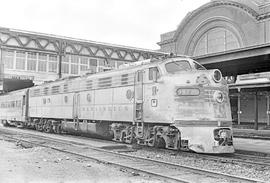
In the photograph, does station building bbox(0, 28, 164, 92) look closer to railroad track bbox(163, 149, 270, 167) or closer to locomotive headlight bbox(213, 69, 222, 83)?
locomotive headlight bbox(213, 69, 222, 83)

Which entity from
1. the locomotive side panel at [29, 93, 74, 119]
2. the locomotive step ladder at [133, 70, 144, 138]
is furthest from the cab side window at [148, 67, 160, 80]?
the locomotive side panel at [29, 93, 74, 119]

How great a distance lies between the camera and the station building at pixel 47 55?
114 ft

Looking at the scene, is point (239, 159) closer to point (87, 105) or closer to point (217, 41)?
point (87, 105)

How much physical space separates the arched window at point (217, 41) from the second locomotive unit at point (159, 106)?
36.2 meters

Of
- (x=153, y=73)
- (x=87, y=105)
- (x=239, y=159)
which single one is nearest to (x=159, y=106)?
(x=153, y=73)

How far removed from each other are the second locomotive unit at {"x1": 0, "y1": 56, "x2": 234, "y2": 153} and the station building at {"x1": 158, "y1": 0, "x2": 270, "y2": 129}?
654 centimetres

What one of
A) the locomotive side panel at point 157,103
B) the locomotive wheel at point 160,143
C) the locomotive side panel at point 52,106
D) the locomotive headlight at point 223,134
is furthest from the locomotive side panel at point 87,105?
the locomotive headlight at point 223,134

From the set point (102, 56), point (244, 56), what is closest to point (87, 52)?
point (102, 56)

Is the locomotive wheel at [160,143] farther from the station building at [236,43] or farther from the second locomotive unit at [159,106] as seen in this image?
the station building at [236,43]

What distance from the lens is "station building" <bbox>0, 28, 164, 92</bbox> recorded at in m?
34.7

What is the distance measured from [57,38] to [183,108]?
2671 centimetres

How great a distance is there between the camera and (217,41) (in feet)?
174

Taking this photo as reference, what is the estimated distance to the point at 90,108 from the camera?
59.5ft

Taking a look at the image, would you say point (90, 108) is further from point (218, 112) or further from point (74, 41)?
point (74, 41)
